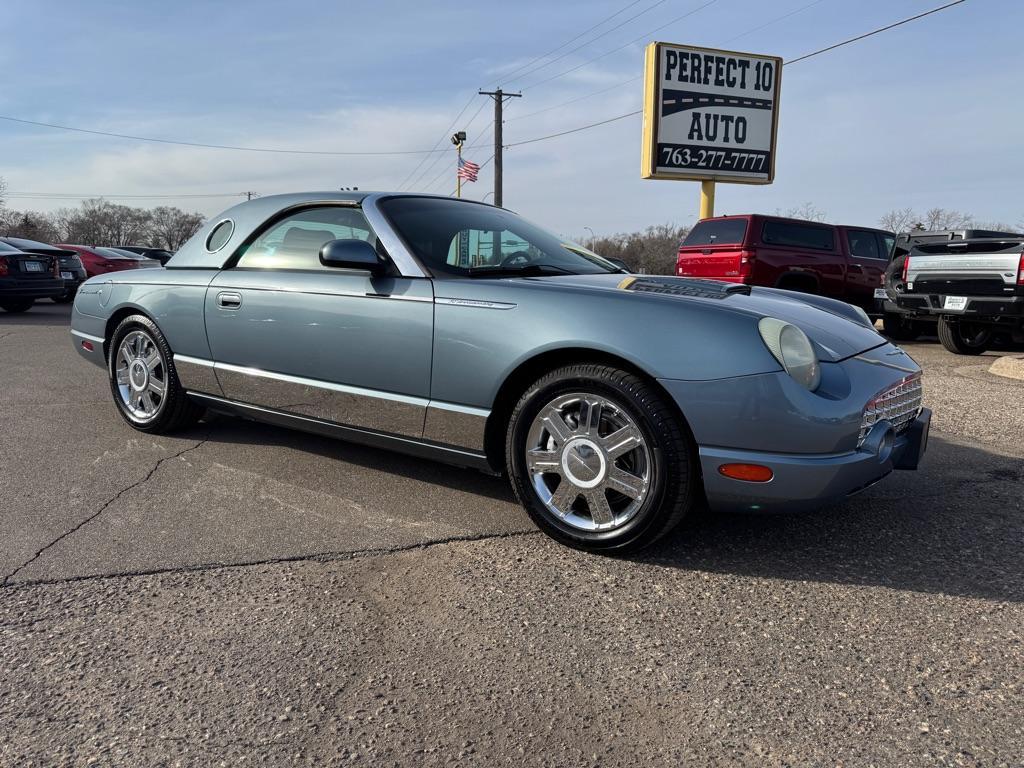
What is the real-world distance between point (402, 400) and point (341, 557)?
75 cm

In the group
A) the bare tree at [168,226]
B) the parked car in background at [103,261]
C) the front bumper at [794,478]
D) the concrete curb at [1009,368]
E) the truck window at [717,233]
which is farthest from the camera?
the bare tree at [168,226]

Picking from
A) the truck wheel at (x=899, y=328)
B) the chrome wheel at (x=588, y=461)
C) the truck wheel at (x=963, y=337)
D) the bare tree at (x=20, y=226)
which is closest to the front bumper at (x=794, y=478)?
the chrome wheel at (x=588, y=461)

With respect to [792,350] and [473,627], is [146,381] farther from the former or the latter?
[792,350]

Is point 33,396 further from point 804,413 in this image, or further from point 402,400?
point 804,413

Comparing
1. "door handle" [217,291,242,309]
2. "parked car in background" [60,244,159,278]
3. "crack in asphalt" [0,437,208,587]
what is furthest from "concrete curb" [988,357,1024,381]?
"parked car in background" [60,244,159,278]

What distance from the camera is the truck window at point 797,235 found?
11797 mm

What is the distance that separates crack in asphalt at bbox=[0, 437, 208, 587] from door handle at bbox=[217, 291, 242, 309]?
892mm

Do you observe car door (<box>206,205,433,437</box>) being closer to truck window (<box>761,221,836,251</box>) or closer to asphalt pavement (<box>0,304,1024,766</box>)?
asphalt pavement (<box>0,304,1024,766</box>)

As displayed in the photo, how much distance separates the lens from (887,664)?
218 cm

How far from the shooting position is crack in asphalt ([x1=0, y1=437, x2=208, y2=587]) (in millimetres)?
2744

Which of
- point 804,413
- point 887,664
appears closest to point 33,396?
point 804,413

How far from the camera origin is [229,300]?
13.2 feet

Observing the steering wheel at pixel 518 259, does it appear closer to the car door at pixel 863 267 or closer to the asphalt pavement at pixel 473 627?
the asphalt pavement at pixel 473 627

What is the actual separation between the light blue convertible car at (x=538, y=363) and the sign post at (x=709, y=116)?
37.2 feet
